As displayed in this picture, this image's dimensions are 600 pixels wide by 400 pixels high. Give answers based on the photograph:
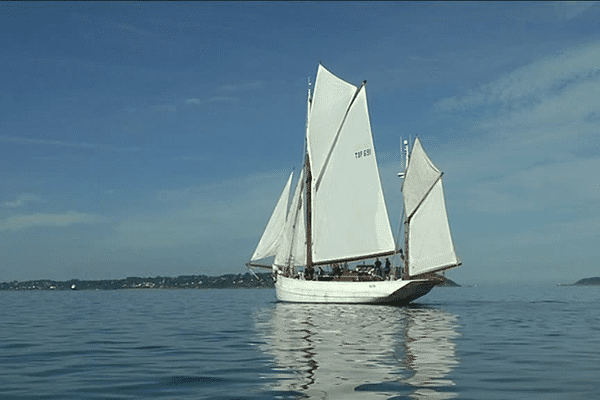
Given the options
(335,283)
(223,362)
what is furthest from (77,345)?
(335,283)

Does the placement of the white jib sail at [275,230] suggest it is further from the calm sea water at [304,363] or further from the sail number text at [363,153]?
the calm sea water at [304,363]

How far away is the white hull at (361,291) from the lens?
219 ft

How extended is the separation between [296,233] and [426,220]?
15.4 metres

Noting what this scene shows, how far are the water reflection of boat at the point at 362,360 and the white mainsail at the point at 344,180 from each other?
30569 mm

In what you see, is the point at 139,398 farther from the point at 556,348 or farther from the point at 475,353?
the point at 556,348

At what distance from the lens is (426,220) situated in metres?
70.0

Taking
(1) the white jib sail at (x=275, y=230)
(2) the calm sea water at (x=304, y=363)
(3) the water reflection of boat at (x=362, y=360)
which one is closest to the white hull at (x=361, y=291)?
(1) the white jib sail at (x=275, y=230)

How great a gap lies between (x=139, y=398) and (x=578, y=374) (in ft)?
42.5

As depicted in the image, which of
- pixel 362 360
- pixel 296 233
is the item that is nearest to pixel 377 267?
pixel 296 233

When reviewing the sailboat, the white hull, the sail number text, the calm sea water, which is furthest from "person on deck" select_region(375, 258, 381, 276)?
the calm sea water

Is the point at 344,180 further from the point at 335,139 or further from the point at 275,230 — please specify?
the point at 275,230

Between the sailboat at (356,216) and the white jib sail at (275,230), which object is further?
the white jib sail at (275,230)

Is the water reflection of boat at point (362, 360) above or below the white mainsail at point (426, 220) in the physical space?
below

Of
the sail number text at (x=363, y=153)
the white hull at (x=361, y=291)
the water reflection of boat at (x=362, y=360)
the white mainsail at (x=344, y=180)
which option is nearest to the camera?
the water reflection of boat at (x=362, y=360)
